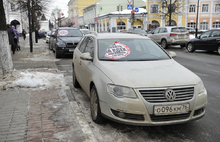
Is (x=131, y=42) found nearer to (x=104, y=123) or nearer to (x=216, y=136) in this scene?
(x=104, y=123)

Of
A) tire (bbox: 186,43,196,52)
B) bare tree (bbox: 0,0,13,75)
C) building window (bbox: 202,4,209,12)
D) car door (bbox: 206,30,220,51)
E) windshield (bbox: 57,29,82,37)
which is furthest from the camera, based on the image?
building window (bbox: 202,4,209,12)

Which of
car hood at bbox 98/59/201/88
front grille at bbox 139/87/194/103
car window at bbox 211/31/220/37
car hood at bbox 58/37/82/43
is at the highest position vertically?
car window at bbox 211/31/220/37

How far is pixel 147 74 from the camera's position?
12.1 ft

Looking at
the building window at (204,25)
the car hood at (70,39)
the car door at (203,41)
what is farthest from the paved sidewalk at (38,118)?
the building window at (204,25)

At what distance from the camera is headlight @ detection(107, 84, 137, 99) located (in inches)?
133

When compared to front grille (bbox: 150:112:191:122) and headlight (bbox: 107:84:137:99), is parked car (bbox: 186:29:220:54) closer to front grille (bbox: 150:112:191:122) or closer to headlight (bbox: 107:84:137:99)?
front grille (bbox: 150:112:191:122)

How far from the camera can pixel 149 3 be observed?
175 ft

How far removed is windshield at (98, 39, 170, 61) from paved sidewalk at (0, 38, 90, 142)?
4.33ft

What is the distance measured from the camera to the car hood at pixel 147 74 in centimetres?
346

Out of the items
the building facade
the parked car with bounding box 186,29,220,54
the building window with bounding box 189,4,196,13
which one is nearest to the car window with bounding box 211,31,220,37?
the parked car with bounding box 186,29,220,54

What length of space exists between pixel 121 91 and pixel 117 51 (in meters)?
1.42

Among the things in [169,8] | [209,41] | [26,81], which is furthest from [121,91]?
[169,8]

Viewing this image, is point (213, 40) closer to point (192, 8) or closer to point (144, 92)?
point (144, 92)

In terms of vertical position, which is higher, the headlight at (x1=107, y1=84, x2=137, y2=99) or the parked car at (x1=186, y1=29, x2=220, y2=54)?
the parked car at (x1=186, y1=29, x2=220, y2=54)
